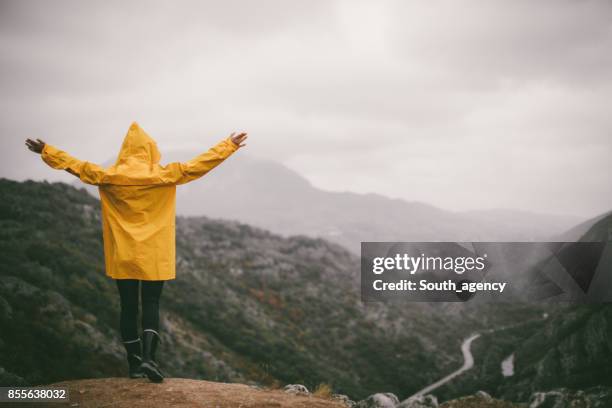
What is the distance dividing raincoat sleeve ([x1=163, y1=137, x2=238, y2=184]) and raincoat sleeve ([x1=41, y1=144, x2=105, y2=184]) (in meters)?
0.92

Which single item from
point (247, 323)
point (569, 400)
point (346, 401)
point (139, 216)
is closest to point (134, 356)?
point (139, 216)

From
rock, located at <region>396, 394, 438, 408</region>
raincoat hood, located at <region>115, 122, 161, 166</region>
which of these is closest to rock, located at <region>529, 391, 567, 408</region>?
rock, located at <region>396, 394, 438, 408</region>

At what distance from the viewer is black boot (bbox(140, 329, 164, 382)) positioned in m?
5.47

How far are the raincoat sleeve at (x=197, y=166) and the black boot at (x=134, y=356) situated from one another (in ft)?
8.03

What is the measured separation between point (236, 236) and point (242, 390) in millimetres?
48132

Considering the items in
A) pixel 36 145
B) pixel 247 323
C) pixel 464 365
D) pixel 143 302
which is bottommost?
pixel 464 365

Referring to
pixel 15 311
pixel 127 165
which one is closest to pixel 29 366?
pixel 15 311

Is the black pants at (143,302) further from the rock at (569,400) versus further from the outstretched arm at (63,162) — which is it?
the rock at (569,400)

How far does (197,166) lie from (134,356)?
3.00 m

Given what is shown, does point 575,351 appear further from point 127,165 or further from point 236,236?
point 236,236

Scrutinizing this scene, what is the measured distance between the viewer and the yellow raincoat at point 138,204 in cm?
530

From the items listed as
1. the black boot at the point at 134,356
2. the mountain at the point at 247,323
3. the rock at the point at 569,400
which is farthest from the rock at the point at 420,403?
the rock at the point at 569,400

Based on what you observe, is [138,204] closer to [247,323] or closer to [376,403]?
[376,403]

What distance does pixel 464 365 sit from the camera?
146 ft
